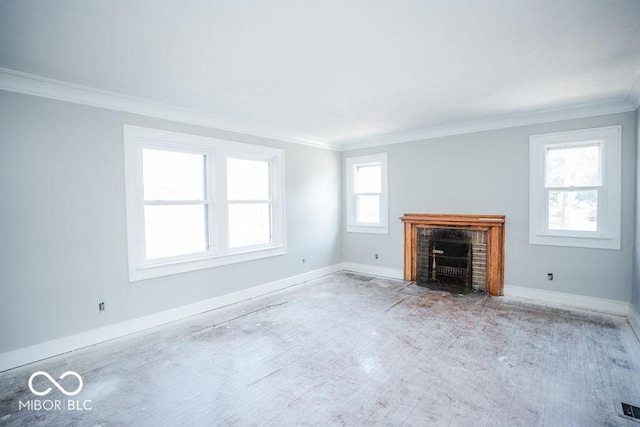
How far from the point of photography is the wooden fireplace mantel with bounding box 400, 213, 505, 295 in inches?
182

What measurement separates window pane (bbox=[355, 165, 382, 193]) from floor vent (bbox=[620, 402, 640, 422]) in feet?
14.1

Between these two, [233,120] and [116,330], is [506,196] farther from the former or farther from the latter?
[116,330]

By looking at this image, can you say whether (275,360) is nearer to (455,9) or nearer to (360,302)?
(360,302)

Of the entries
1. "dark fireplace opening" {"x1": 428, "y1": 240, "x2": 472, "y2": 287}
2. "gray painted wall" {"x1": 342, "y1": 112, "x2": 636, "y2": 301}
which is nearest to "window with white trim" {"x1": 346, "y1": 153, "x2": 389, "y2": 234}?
"gray painted wall" {"x1": 342, "y1": 112, "x2": 636, "y2": 301}

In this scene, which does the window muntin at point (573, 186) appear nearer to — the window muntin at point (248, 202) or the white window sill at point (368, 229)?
the white window sill at point (368, 229)

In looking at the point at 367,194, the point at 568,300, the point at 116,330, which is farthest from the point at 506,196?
the point at 116,330

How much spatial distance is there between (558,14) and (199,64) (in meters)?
2.61

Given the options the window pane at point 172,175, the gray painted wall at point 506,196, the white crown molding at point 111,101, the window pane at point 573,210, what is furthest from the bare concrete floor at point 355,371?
the white crown molding at point 111,101

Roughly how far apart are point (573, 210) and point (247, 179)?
456 cm

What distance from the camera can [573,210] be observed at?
4137mm

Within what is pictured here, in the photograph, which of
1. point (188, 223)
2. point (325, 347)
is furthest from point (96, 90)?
point (325, 347)

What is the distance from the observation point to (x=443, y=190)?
17.0 ft

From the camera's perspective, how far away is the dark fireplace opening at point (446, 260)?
4.88 metres

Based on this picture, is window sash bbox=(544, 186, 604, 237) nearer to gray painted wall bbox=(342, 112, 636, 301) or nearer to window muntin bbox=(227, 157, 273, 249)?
gray painted wall bbox=(342, 112, 636, 301)
